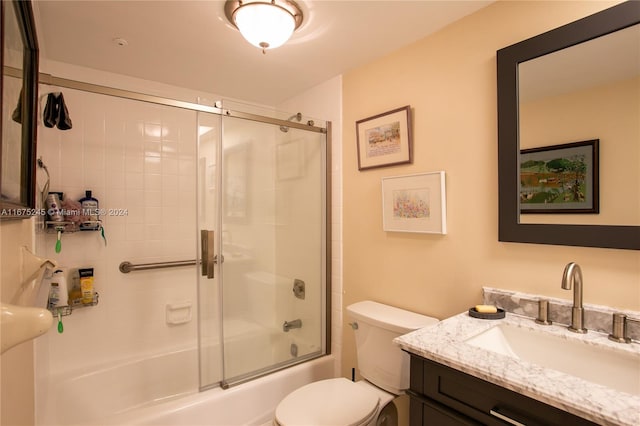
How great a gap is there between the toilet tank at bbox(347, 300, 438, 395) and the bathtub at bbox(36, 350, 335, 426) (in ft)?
1.89

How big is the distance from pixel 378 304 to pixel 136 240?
1715 millimetres

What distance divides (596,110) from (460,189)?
1.90 feet

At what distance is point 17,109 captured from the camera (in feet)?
2.58

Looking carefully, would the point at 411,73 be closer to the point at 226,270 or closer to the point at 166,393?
the point at 226,270

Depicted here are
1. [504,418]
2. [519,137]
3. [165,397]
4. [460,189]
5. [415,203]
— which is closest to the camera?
[504,418]

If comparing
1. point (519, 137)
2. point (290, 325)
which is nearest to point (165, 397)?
point (290, 325)

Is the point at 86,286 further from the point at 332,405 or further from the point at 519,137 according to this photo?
the point at 519,137

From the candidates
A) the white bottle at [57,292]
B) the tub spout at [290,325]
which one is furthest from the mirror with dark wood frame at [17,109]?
the tub spout at [290,325]

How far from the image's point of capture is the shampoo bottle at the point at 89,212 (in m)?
2.04

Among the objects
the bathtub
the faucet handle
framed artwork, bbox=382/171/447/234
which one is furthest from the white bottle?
the faucet handle

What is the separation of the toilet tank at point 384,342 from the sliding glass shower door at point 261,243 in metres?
0.59

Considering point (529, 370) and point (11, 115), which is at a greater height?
point (11, 115)

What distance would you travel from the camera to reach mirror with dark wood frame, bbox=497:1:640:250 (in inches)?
43.8

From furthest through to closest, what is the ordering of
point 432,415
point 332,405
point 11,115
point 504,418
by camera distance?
1. point 332,405
2. point 432,415
3. point 504,418
4. point 11,115
